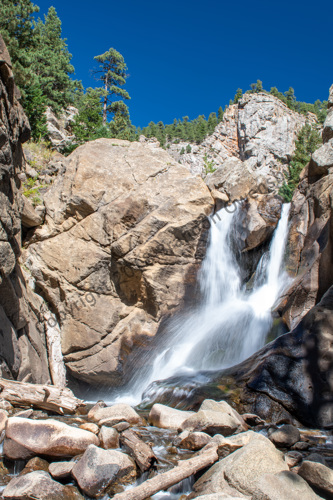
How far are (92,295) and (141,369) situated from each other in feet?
9.69

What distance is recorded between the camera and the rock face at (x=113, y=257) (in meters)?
11.3

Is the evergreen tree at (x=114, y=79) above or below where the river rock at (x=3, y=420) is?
above

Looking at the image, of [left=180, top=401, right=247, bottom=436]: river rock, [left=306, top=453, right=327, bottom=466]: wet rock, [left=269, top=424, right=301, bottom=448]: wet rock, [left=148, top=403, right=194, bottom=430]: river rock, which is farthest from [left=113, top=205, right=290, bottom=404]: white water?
[left=306, top=453, right=327, bottom=466]: wet rock

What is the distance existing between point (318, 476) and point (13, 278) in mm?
7650

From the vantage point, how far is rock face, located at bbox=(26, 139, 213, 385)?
1129 cm

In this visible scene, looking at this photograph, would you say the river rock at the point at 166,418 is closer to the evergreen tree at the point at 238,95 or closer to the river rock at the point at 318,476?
the river rock at the point at 318,476

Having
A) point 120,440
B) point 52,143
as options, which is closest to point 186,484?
point 120,440

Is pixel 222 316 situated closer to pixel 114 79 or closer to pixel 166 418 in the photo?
pixel 166 418

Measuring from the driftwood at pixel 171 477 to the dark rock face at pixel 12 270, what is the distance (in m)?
4.58

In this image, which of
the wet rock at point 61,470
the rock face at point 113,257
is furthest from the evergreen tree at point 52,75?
the wet rock at point 61,470

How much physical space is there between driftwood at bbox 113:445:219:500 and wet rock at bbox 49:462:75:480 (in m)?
0.83

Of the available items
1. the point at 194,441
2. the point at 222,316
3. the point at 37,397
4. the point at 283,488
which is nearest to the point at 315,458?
the point at 283,488

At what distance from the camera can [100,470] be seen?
3.89m

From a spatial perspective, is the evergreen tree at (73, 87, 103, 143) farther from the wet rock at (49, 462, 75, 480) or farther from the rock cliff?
the wet rock at (49, 462, 75, 480)
